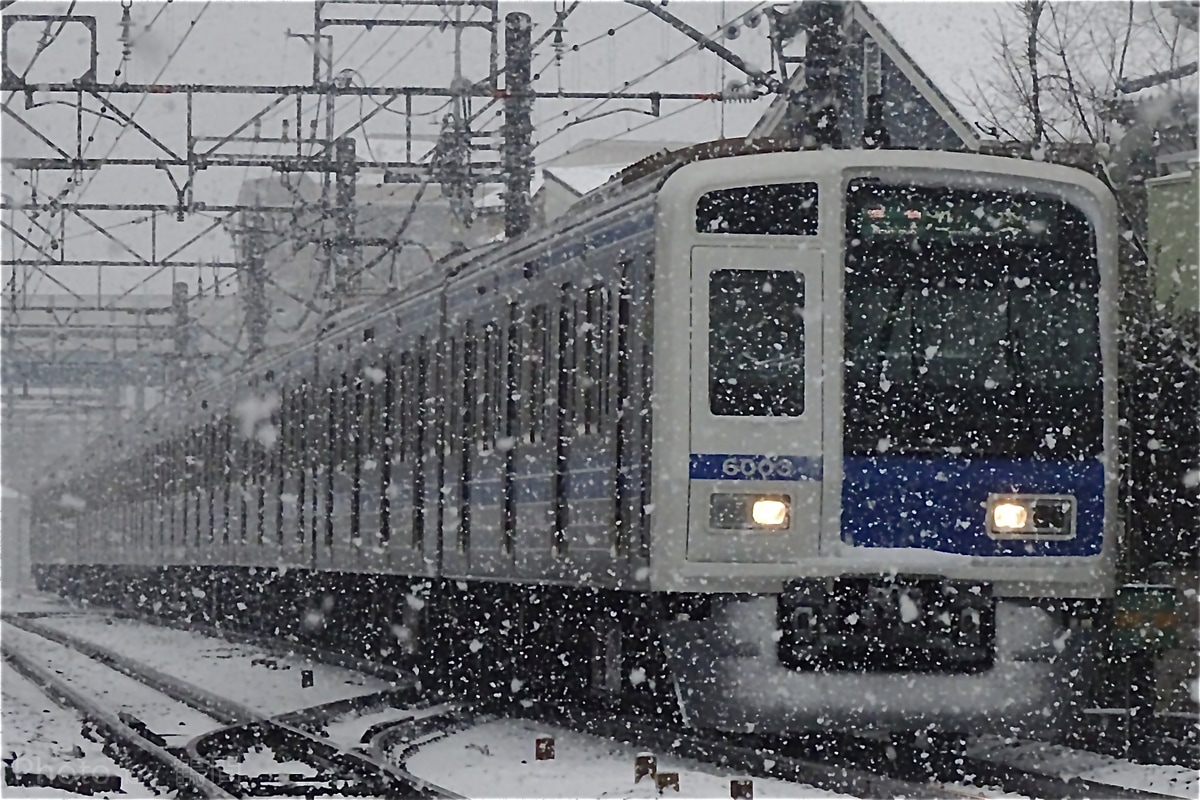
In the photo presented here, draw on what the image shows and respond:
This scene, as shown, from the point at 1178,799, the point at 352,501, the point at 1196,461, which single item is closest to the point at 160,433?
the point at 352,501

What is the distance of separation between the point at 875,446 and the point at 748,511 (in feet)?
2.03

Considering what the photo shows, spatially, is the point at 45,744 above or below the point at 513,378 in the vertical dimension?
below

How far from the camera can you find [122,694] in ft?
52.4

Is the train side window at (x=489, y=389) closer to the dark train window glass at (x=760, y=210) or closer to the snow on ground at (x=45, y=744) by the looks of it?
the snow on ground at (x=45, y=744)

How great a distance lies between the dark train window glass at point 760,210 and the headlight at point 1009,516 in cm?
144

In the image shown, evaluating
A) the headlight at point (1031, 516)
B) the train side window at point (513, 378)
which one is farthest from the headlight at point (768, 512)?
the train side window at point (513, 378)

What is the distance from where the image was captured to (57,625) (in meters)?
30.9

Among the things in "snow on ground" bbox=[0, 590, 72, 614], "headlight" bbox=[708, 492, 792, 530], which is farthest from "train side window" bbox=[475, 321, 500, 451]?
"snow on ground" bbox=[0, 590, 72, 614]

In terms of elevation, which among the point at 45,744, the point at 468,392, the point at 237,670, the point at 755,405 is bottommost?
the point at 237,670

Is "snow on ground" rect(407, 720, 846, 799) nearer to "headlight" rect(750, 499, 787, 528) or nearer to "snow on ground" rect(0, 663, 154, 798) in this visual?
"headlight" rect(750, 499, 787, 528)

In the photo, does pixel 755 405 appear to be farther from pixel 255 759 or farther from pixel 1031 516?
pixel 255 759

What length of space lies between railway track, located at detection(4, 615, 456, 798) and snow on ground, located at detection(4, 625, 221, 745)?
5.2 inches

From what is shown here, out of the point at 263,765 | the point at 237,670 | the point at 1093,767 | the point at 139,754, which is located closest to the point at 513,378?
the point at 263,765

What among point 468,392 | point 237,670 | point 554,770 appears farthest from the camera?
point 237,670
